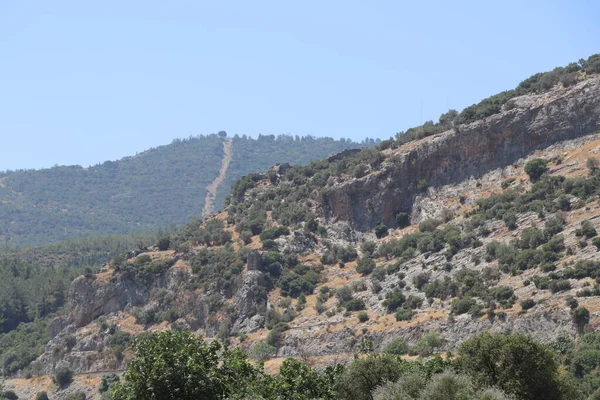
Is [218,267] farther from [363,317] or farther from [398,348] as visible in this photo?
[398,348]

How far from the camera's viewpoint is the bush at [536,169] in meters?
85.0

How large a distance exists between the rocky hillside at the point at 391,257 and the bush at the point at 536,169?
0.13 metres

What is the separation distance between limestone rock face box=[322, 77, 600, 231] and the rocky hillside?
137 mm

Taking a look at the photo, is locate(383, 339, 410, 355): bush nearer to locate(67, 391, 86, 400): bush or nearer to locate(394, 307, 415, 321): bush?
locate(394, 307, 415, 321): bush

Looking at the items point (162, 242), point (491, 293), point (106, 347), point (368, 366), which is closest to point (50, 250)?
point (162, 242)

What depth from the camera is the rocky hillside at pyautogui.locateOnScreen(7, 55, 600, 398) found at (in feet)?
231

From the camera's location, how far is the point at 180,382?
3991 centimetres

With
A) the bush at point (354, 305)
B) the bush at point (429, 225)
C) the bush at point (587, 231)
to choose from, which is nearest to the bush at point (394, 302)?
the bush at point (354, 305)

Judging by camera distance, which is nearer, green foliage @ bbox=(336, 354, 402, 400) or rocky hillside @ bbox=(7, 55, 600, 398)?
green foliage @ bbox=(336, 354, 402, 400)

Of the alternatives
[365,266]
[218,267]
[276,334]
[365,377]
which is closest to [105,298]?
[218,267]

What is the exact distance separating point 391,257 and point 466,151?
13.0 metres

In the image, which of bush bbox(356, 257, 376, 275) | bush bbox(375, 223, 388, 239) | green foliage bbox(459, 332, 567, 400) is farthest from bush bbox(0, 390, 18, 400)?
green foliage bbox(459, 332, 567, 400)

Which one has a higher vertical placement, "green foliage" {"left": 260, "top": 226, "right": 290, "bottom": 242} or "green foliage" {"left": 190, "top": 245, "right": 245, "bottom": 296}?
"green foliage" {"left": 260, "top": 226, "right": 290, "bottom": 242}

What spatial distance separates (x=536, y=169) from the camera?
85188 mm
